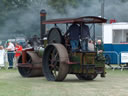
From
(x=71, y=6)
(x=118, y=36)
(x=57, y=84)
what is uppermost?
(x=71, y=6)

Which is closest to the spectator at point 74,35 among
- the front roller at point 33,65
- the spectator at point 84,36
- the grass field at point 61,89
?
the spectator at point 84,36

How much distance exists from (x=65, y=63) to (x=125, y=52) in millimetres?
7431

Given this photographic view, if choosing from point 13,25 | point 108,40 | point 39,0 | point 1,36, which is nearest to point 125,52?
point 108,40

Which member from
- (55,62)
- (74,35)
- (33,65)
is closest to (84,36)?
(74,35)

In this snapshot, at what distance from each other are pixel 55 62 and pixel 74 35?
118 cm

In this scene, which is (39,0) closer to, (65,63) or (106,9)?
(106,9)

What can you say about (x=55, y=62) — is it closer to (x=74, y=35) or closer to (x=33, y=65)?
(x=74, y=35)

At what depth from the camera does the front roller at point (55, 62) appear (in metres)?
15.5

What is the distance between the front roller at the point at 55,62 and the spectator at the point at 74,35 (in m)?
0.35

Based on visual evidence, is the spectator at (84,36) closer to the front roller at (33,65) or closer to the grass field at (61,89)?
the grass field at (61,89)

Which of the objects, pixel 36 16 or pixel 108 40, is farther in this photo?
pixel 36 16

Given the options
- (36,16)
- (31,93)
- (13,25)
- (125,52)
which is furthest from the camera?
(13,25)

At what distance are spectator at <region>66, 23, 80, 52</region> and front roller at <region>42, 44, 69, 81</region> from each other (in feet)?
1.14

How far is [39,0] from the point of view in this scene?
3067 centimetres
